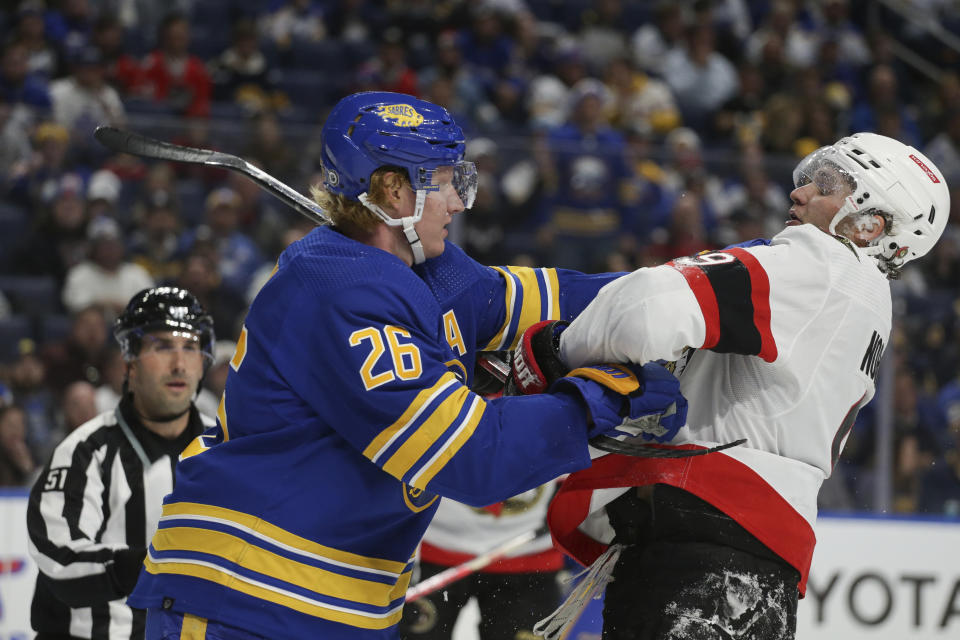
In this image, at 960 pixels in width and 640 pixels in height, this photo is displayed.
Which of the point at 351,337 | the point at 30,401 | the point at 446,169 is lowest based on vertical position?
the point at 30,401

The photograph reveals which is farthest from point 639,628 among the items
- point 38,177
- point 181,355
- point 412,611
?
point 38,177

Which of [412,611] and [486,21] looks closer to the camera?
[412,611]

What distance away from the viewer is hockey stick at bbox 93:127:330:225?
293cm

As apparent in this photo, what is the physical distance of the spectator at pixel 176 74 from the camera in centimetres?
736

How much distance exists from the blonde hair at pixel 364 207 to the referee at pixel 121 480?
112 cm

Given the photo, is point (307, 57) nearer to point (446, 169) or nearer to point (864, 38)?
point (864, 38)

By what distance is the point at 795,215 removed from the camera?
8.04 ft

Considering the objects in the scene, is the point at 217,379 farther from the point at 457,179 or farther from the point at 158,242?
the point at 457,179

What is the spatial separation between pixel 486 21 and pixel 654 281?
6688 mm

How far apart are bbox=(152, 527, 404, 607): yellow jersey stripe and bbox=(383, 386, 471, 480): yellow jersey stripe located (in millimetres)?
254

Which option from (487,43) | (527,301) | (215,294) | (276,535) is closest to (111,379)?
(215,294)

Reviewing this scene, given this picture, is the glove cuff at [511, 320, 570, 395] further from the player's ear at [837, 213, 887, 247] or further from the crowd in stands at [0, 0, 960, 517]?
the crowd in stands at [0, 0, 960, 517]

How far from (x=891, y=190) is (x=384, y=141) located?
0.96 meters

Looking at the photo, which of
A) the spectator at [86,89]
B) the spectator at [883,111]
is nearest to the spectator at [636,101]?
the spectator at [883,111]
